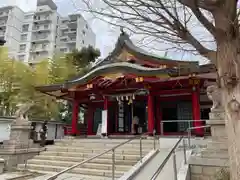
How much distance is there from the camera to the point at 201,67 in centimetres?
935

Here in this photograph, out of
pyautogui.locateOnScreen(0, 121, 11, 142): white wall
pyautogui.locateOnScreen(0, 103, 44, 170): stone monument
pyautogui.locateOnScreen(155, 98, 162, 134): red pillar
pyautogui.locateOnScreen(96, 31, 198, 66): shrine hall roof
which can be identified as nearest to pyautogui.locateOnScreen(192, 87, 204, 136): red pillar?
pyautogui.locateOnScreen(96, 31, 198, 66): shrine hall roof

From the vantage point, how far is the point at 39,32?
1896 inches

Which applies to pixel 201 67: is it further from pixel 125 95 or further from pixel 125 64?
pixel 125 95

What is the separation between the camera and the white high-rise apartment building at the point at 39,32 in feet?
150

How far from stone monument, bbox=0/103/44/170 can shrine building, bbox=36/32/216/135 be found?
10.1ft

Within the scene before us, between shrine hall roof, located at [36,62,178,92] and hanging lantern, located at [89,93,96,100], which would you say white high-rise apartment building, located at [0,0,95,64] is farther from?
shrine hall roof, located at [36,62,178,92]

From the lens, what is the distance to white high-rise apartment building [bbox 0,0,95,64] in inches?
1800

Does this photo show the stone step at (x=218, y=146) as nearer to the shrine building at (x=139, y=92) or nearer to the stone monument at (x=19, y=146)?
the shrine building at (x=139, y=92)

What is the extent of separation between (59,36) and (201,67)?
46.4 m

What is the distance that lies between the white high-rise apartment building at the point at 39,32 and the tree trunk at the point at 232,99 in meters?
44.1

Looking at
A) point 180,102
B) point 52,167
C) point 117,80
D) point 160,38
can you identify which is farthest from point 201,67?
point 52,167

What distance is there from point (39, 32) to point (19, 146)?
43528mm

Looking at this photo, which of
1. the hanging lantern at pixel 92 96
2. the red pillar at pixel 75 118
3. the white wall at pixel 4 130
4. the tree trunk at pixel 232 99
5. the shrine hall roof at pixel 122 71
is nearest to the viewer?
the tree trunk at pixel 232 99

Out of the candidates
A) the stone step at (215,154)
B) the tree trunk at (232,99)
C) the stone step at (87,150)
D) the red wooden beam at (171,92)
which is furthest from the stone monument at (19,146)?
the tree trunk at (232,99)
